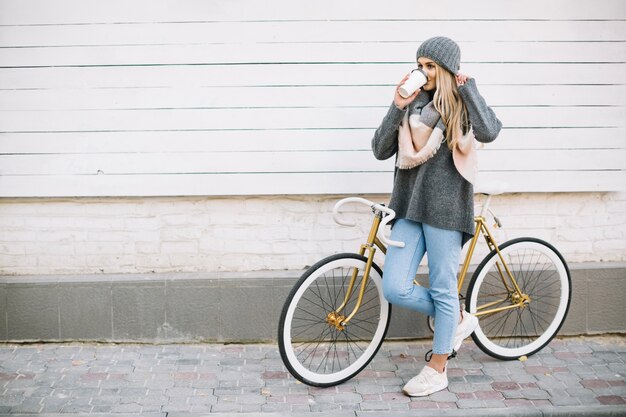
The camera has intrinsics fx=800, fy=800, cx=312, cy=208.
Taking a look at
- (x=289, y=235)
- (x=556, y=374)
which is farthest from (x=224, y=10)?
(x=556, y=374)

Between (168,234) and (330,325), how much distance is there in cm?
148

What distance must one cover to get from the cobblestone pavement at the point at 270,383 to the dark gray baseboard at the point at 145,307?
0.32ft

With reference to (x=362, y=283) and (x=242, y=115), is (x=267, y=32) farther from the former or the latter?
(x=362, y=283)

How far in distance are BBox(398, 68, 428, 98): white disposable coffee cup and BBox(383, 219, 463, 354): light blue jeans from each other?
81 cm

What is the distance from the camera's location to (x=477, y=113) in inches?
185

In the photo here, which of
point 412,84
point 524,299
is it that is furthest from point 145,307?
point 524,299

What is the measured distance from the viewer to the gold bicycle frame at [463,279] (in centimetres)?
501

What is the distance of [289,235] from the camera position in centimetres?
586

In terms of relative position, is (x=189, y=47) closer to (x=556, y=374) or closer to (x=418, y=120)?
(x=418, y=120)

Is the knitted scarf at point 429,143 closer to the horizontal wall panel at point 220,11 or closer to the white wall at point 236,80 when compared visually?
the white wall at point 236,80

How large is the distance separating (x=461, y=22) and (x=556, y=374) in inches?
98.8

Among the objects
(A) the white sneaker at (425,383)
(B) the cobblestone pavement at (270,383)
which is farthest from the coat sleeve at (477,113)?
(B) the cobblestone pavement at (270,383)

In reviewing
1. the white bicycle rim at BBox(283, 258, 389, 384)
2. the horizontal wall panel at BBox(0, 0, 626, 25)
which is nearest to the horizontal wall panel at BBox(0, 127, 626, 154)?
the horizontal wall panel at BBox(0, 0, 626, 25)

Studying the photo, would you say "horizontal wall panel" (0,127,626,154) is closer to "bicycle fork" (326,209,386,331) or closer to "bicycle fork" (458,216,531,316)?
"bicycle fork" (326,209,386,331)
